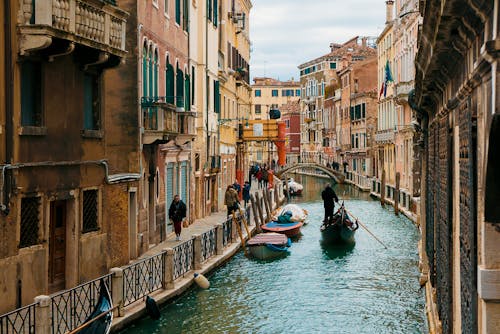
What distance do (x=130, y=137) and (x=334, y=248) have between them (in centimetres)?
897

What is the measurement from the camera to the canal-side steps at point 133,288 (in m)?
9.07

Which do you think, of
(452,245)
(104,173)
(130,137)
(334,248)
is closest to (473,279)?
(452,245)

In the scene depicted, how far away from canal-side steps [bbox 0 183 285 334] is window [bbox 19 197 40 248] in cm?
95

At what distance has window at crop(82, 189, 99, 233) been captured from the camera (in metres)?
13.7

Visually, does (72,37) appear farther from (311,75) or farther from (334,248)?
(311,75)

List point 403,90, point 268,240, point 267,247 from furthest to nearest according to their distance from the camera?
point 403,90, point 268,240, point 267,247

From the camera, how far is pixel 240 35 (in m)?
39.1

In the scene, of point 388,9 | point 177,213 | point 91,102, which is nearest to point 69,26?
point 91,102

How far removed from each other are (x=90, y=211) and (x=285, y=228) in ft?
38.1

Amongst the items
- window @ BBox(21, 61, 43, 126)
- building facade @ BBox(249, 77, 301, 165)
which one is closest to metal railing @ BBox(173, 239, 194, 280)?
window @ BBox(21, 61, 43, 126)

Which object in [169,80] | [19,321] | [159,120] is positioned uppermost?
[169,80]

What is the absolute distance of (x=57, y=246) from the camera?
13.0 meters

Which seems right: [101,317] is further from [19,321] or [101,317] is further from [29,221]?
[29,221]

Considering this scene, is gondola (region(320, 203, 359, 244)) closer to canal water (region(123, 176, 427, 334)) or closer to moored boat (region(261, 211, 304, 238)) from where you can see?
canal water (region(123, 176, 427, 334))
